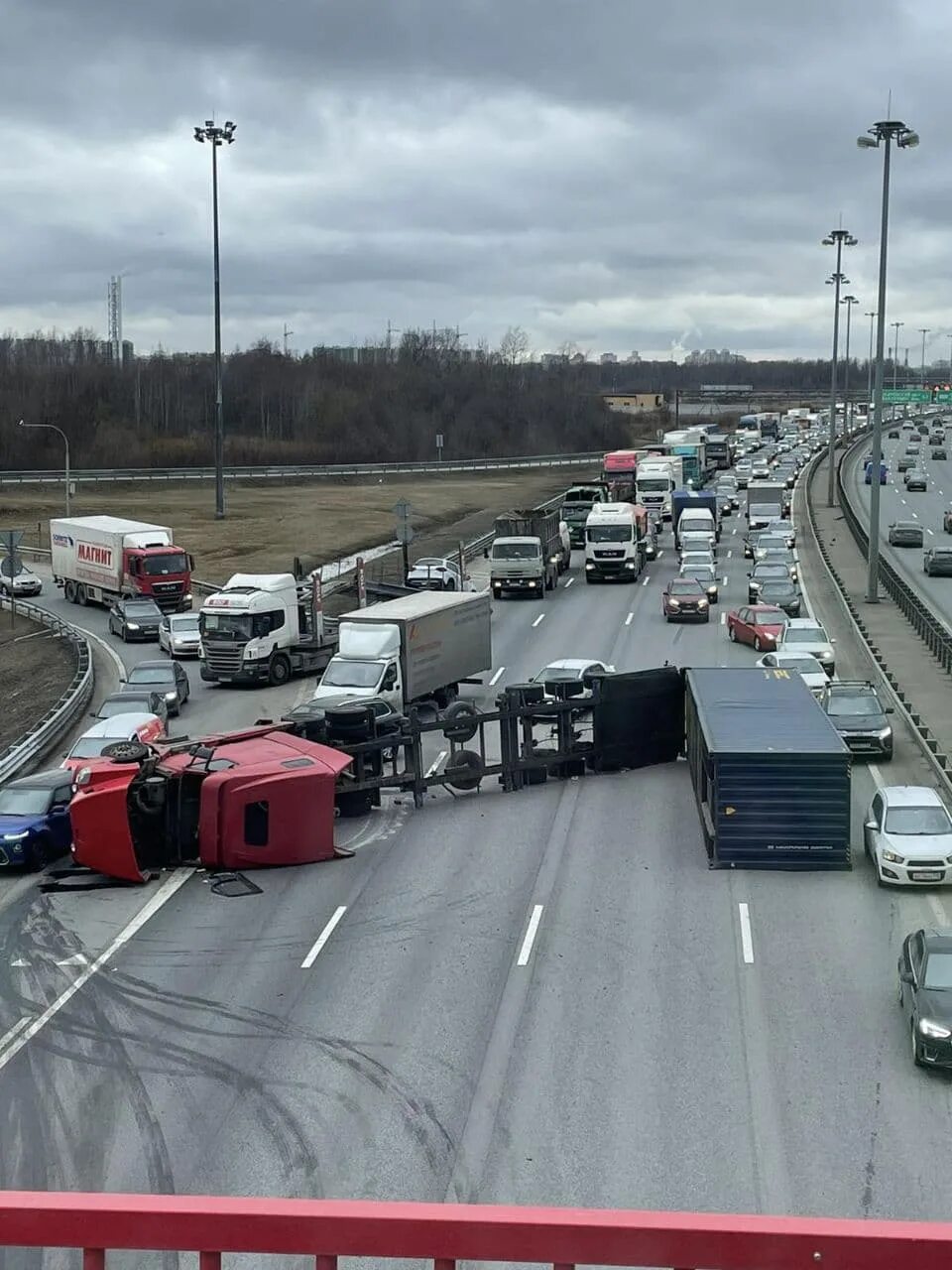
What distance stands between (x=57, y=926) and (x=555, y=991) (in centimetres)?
749

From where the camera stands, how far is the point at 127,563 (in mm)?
55625

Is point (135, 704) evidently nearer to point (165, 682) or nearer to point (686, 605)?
point (165, 682)

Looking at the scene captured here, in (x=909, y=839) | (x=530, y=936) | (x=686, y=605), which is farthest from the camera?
(x=686, y=605)

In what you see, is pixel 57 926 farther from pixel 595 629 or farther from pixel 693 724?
pixel 595 629

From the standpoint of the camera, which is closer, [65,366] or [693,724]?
[693,724]

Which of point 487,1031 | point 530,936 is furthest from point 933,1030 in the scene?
point 530,936

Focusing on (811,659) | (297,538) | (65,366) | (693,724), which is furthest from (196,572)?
(65,366)

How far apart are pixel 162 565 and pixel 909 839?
123 ft

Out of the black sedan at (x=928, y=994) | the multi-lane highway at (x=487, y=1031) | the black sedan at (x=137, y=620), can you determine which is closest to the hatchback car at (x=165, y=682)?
the black sedan at (x=137, y=620)

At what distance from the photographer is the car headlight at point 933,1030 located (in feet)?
51.1

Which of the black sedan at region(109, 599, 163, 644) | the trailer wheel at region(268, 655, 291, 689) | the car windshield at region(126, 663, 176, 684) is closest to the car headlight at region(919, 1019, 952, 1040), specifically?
the car windshield at region(126, 663, 176, 684)

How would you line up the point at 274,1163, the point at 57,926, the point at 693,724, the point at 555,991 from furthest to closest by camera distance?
the point at 693,724, the point at 57,926, the point at 555,991, the point at 274,1163

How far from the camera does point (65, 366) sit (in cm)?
17862

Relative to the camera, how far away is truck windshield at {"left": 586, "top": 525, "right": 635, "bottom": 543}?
202 ft
